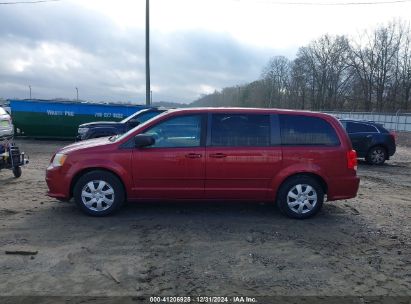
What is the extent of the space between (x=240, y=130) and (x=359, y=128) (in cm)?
1002

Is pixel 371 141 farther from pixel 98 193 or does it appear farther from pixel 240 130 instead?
pixel 98 193

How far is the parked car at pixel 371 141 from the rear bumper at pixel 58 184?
1109 cm

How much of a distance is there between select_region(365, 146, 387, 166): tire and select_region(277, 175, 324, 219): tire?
9.27 m

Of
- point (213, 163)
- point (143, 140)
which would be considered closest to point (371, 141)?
point (213, 163)

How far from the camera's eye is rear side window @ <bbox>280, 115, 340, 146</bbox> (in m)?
6.69

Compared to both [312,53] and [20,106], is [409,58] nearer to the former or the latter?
[312,53]

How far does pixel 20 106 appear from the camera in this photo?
21766 millimetres

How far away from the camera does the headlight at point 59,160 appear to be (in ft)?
21.5

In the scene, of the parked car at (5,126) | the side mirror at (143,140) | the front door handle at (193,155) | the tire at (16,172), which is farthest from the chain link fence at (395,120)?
the side mirror at (143,140)

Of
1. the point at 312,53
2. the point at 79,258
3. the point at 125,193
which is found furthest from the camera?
the point at 312,53

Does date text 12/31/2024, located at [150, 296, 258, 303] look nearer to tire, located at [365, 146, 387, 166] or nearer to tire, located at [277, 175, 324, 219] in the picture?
tire, located at [277, 175, 324, 219]

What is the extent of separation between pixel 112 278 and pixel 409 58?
72.9m

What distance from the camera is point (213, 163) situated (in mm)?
6480

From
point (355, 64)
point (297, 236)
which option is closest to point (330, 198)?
point (297, 236)
